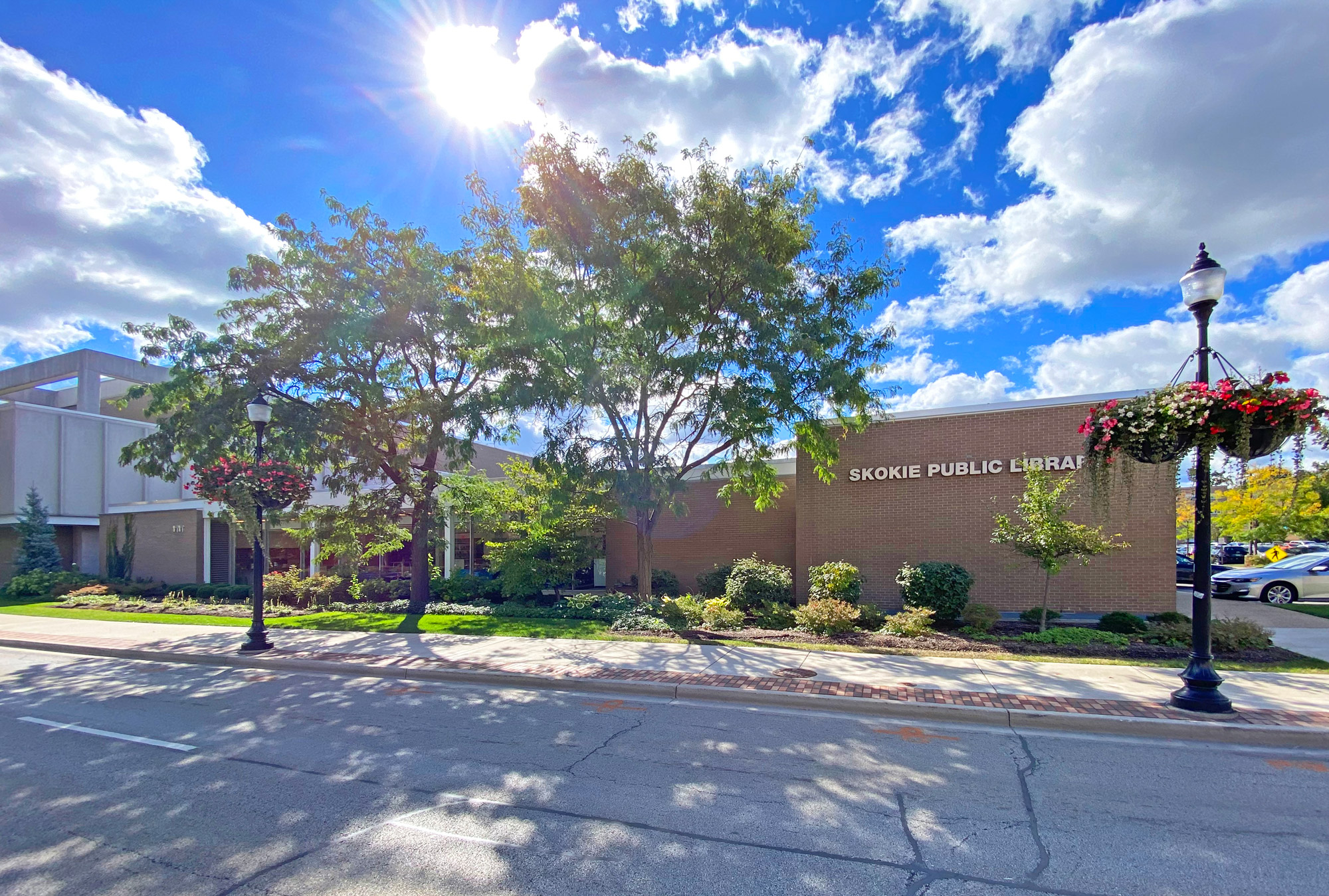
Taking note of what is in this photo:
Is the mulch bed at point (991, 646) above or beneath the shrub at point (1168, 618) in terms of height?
beneath

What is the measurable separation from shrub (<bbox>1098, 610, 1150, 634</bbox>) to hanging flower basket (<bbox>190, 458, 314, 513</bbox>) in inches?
612

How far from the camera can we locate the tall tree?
15.3 m

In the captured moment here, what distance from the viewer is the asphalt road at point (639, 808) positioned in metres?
3.75

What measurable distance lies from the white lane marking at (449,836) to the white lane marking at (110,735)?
3288 mm

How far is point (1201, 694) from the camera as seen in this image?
6820 mm

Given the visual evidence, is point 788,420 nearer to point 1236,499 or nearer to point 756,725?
point 756,725

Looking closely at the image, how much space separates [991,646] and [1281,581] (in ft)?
43.9

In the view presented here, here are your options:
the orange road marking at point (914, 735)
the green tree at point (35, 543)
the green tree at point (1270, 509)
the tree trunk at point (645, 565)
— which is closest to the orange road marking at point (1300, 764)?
the orange road marking at point (914, 735)

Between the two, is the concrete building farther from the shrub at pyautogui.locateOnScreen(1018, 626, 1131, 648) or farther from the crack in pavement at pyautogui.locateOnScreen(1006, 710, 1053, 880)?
the crack in pavement at pyautogui.locateOnScreen(1006, 710, 1053, 880)

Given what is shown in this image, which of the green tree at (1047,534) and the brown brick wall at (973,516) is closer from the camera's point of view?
the green tree at (1047,534)

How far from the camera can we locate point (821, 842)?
416 cm

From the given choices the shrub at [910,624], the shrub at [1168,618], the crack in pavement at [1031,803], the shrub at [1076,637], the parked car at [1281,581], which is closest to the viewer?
the crack in pavement at [1031,803]

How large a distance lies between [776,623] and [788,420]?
13.9 feet

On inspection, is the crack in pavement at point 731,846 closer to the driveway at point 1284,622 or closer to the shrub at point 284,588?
the driveway at point 1284,622
